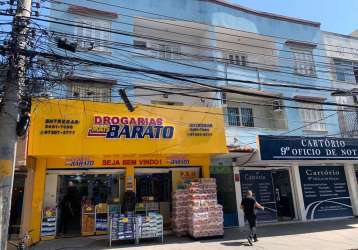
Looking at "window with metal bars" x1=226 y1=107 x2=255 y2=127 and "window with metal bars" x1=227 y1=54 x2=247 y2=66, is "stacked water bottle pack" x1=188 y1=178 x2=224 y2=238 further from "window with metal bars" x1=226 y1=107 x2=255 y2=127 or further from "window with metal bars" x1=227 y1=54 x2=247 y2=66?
"window with metal bars" x1=227 y1=54 x2=247 y2=66

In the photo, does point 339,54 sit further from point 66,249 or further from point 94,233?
point 66,249

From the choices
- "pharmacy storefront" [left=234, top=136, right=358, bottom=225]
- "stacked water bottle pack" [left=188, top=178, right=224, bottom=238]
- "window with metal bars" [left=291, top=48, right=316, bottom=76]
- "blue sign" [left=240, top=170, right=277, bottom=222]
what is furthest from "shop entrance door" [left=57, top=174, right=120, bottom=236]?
"window with metal bars" [left=291, top=48, right=316, bottom=76]

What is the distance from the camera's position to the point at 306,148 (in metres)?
14.6

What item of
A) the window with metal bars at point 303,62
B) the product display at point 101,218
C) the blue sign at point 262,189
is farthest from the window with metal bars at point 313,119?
the product display at point 101,218

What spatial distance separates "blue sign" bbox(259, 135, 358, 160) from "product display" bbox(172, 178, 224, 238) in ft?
9.33

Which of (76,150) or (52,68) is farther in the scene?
(76,150)

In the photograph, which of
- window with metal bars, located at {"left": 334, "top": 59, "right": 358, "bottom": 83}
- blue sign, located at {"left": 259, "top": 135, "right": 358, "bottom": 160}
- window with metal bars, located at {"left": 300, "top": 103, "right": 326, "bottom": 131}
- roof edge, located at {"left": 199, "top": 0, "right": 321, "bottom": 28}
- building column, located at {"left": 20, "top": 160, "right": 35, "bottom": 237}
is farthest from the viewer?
window with metal bars, located at {"left": 334, "top": 59, "right": 358, "bottom": 83}

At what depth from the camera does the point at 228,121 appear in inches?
666

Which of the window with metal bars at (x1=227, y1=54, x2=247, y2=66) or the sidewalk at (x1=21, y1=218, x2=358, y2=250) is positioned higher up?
the window with metal bars at (x1=227, y1=54, x2=247, y2=66)

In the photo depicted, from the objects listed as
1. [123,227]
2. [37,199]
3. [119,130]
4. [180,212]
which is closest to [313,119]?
[180,212]

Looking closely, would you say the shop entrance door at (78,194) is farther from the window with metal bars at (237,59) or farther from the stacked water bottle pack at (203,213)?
the window with metal bars at (237,59)

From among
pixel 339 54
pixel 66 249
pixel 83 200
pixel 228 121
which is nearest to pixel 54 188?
pixel 83 200

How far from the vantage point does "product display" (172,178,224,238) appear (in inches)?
472

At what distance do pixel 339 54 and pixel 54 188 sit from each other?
1712cm
